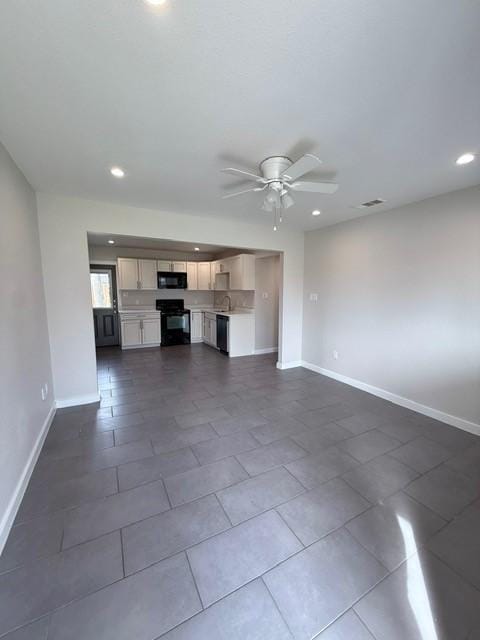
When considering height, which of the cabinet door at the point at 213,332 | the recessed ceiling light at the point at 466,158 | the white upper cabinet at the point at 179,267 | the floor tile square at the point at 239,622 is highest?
the recessed ceiling light at the point at 466,158

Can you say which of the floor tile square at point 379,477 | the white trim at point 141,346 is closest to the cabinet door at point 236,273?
the white trim at point 141,346

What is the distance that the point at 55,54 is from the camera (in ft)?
4.05

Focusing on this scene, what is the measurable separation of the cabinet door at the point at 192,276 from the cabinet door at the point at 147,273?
0.87 metres

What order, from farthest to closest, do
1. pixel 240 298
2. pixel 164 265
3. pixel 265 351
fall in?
pixel 164 265 < pixel 240 298 < pixel 265 351

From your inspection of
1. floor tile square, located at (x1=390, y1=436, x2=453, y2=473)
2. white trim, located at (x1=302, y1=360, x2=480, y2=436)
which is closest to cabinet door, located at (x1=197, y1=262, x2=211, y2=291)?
white trim, located at (x1=302, y1=360, x2=480, y2=436)

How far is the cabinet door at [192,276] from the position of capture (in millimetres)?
7135

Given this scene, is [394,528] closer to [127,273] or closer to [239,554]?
[239,554]

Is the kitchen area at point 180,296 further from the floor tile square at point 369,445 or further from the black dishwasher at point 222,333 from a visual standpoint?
the floor tile square at point 369,445

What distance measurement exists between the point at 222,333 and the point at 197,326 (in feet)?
4.72

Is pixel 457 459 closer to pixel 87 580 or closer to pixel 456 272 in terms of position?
pixel 456 272

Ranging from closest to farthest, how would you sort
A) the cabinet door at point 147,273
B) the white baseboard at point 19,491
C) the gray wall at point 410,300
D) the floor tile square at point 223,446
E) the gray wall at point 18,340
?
the white baseboard at point 19,491 < the gray wall at point 18,340 < the floor tile square at point 223,446 < the gray wall at point 410,300 < the cabinet door at point 147,273

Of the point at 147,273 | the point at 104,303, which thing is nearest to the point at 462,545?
the point at 147,273

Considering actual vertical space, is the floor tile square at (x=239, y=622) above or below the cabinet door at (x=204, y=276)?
below

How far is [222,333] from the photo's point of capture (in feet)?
19.9
